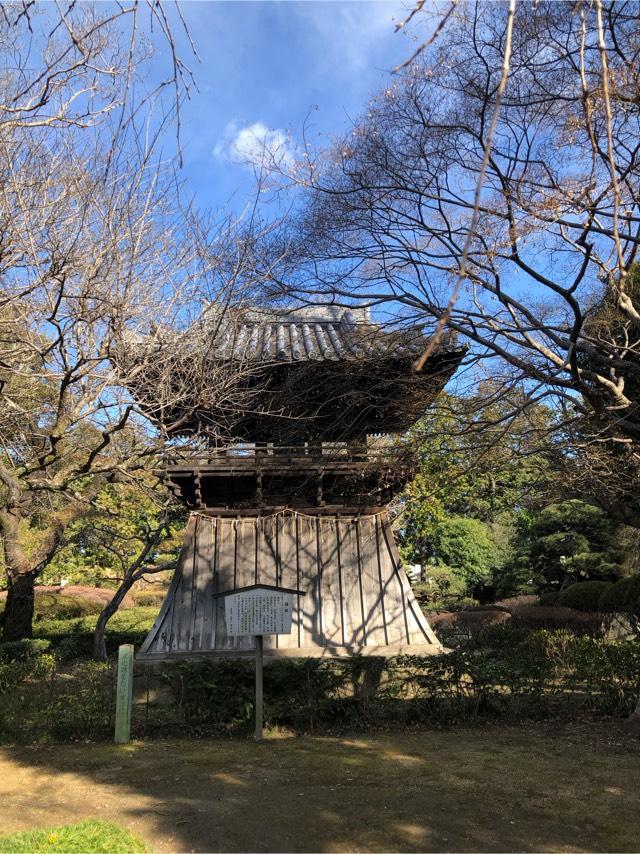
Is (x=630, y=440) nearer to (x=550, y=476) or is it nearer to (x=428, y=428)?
(x=550, y=476)

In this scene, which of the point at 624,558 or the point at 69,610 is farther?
the point at 69,610

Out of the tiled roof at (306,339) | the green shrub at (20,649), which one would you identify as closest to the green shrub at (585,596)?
the tiled roof at (306,339)

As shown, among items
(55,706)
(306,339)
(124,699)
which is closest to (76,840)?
(124,699)

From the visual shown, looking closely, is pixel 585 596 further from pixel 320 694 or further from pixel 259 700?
pixel 259 700

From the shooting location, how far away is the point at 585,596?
21031 mm

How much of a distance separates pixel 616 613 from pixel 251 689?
514 inches

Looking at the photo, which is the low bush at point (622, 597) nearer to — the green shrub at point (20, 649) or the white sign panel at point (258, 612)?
the white sign panel at point (258, 612)

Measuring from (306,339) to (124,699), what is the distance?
5.44 metres

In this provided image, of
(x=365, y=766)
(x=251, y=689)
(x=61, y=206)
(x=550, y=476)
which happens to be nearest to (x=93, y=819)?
(x=365, y=766)

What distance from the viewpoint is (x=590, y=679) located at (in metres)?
9.02

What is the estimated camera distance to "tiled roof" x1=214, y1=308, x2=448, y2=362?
8023 mm

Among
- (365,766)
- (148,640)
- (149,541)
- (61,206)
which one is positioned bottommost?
(365,766)

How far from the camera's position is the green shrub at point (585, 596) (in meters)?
20.6

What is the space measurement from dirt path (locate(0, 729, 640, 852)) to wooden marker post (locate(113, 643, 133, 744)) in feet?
0.79
